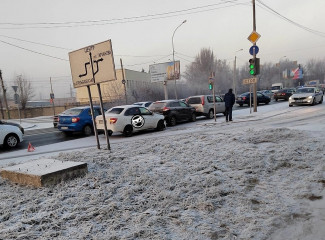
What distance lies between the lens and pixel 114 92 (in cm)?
4309

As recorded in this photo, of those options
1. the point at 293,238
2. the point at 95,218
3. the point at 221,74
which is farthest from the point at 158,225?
the point at 221,74

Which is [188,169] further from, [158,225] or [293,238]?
[293,238]

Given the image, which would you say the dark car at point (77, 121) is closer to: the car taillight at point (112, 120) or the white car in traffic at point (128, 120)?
the white car in traffic at point (128, 120)

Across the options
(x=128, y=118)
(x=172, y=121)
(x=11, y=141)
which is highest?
(x=128, y=118)

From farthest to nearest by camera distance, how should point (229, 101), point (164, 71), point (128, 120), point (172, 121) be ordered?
point (164, 71) < point (172, 121) < point (229, 101) < point (128, 120)

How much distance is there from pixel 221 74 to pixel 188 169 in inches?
2857

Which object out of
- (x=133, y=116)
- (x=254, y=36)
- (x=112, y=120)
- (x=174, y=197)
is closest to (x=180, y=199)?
→ (x=174, y=197)

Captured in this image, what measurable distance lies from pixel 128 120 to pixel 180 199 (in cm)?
871

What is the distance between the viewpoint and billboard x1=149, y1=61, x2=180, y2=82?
134 ft

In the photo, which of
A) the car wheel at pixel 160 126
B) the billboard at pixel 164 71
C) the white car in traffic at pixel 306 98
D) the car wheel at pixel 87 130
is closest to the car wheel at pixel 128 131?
the car wheel at pixel 160 126

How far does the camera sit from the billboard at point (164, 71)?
40906mm

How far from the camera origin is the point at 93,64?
7293mm

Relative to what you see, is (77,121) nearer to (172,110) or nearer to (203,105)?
(172,110)

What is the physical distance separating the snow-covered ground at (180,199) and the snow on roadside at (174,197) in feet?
0.04
